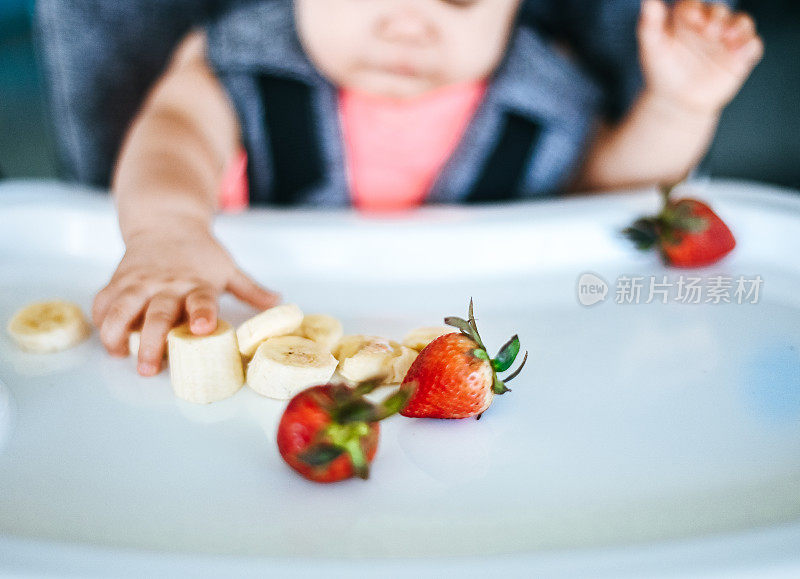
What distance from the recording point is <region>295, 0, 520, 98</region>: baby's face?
2.15 feet

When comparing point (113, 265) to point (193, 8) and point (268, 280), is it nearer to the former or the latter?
point (268, 280)

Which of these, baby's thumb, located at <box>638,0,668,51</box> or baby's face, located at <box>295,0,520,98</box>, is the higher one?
baby's thumb, located at <box>638,0,668,51</box>

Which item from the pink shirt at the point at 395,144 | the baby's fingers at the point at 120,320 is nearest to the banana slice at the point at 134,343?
the baby's fingers at the point at 120,320

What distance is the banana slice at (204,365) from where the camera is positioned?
0.43 meters

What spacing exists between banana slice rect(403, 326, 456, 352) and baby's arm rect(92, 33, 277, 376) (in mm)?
120

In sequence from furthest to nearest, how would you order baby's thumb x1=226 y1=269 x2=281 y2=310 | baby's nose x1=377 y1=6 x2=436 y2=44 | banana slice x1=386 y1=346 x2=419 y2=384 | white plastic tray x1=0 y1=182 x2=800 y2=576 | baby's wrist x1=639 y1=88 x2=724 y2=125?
1. baby's wrist x1=639 y1=88 x2=724 y2=125
2. baby's nose x1=377 y1=6 x2=436 y2=44
3. baby's thumb x1=226 y1=269 x2=281 y2=310
4. banana slice x1=386 y1=346 x2=419 y2=384
5. white plastic tray x1=0 y1=182 x2=800 y2=576

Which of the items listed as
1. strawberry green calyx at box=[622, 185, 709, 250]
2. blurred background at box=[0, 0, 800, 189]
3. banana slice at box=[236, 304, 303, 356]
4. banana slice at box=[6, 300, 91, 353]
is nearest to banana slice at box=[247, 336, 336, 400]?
banana slice at box=[236, 304, 303, 356]

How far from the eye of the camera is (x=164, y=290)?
49cm

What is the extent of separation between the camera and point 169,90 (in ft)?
2.37

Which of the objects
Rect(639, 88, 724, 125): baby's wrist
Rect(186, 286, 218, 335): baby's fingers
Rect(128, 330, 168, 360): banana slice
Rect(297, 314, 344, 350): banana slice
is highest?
Rect(639, 88, 724, 125): baby's wrist

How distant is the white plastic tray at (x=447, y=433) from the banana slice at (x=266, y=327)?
3cm

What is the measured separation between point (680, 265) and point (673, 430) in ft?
0.76

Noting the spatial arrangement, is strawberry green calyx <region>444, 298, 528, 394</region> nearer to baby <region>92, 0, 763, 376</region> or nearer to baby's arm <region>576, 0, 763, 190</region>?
baby <region>92, 0, 763, 376</region>

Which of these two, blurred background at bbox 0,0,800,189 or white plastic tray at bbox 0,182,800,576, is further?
blurred background at bbox 0,0,800,189
